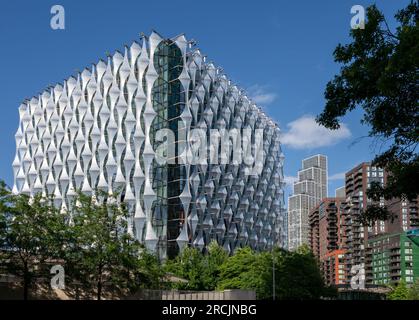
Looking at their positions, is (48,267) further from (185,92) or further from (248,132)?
(248,132)

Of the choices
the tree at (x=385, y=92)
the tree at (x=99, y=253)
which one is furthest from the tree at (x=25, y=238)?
the tree at (x=385, y=92)

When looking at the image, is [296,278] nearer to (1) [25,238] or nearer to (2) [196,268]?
(2) [196,268]

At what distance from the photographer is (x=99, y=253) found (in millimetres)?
45281

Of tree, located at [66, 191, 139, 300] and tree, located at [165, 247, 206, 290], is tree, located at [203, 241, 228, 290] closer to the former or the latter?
tree, located at [165, 247, 206, 290]

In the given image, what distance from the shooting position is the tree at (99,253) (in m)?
44.3

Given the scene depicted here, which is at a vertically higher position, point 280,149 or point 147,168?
point 280,149

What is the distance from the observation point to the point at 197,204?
3794 inches

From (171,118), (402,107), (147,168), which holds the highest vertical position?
(171,118)

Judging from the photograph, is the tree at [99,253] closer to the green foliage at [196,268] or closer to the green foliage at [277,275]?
the green foliage at [277,275]

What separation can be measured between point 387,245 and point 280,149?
6318 centimetres

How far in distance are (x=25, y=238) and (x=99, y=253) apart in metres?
5.55

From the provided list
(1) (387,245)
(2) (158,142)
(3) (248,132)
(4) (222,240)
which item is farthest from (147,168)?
(1) (387,245)

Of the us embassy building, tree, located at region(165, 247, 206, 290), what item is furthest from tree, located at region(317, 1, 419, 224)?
the us embassy building
